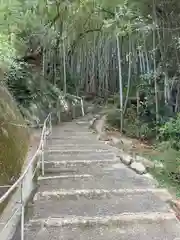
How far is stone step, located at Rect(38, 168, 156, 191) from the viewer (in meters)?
5.21

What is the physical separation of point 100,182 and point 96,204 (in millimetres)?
899

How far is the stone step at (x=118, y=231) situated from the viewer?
12.0 feet

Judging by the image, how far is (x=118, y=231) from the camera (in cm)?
379

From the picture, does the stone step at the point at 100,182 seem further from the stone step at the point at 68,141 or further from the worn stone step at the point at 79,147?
the stone step at the point at 68,141

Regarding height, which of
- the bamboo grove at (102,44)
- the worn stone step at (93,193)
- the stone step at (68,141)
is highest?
the bamboo grove at (102,44)

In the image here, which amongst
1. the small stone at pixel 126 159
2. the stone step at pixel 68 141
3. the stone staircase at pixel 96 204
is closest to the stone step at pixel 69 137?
the stone step at pixel 68 141

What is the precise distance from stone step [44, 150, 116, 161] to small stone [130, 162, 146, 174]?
76 cm

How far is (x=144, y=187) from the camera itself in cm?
525

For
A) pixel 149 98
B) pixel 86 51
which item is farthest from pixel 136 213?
pixel 86 51

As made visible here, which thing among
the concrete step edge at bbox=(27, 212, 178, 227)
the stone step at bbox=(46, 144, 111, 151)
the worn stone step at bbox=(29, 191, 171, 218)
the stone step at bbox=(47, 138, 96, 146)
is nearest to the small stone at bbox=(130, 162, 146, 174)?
A: the worn stone step at bbox=(29, 191, 171, 218)

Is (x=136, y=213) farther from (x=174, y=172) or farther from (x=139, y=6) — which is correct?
(x=139, y=6)

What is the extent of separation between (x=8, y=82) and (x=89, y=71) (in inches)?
375

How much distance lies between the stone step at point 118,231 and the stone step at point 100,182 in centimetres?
121

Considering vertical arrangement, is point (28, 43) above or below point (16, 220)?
above
